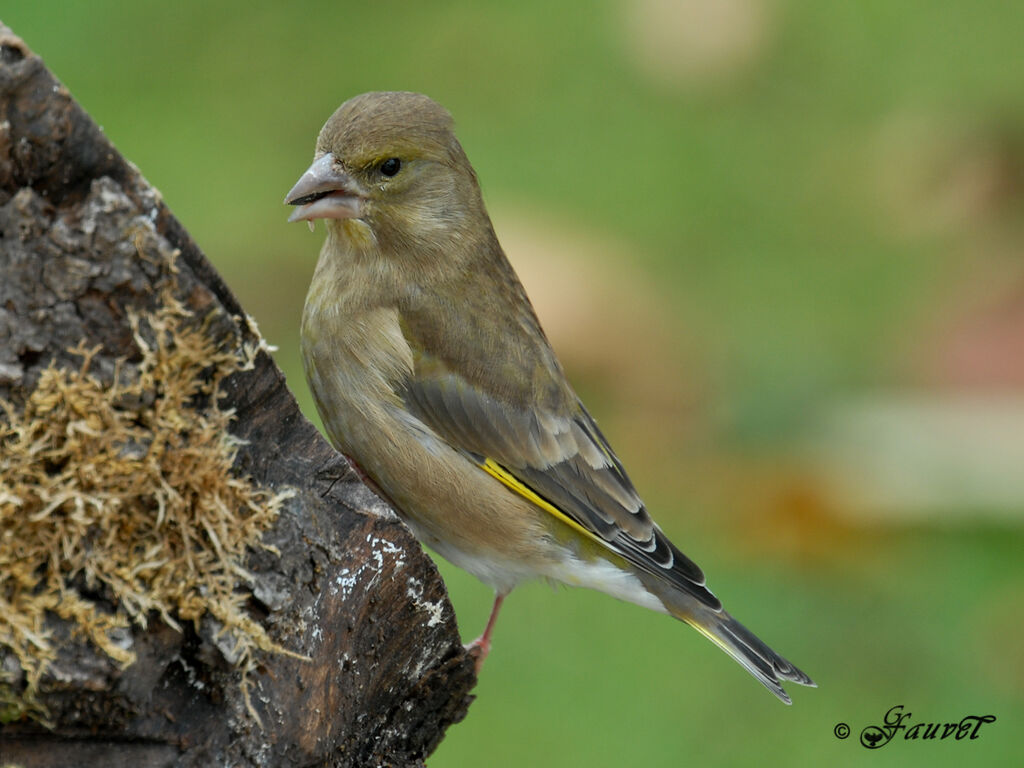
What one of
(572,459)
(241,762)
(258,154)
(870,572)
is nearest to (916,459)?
(870,572)

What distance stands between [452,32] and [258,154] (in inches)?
84.6

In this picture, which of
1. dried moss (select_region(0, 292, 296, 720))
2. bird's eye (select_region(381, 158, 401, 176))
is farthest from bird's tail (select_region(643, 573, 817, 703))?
dried moss (select_region(0, 292, 296, 720))

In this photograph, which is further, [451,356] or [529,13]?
[529,13]

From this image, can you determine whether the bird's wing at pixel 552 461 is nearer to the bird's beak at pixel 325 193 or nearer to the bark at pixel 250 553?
the bird's beak at pixel 325 193

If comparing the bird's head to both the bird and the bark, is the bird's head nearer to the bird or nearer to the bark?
the bird

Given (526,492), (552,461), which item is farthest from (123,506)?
(552,461)

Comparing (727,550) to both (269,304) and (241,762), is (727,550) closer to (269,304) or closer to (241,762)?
(269,304)

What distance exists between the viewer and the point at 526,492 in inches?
179

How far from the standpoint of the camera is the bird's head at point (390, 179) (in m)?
4.37

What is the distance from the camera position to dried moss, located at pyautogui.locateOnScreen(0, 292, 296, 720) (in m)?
2.46

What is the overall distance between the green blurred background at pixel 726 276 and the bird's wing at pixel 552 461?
233 centimetres

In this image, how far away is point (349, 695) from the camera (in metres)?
3.07

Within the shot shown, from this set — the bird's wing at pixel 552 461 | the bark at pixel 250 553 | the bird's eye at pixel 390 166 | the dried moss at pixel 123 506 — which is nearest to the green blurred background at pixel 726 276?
the bird's wing at pixel 552 461

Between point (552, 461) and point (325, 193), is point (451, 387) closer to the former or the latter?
point (552, 461)
